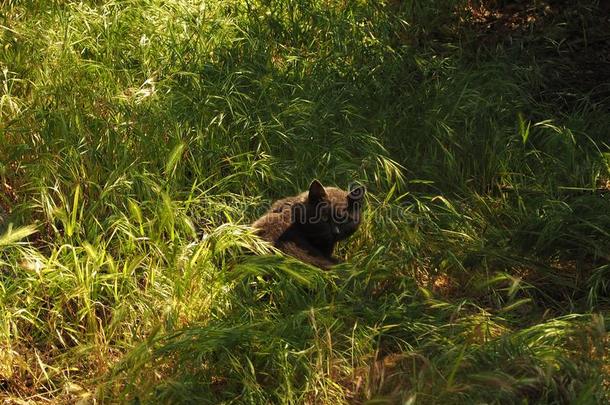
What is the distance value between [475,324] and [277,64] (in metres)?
3.58

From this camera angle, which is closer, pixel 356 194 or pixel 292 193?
pixel 356 194

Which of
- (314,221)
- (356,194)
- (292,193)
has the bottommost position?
(292,193)

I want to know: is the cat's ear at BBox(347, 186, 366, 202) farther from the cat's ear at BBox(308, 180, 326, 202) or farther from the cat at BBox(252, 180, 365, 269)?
the cat's ear at BBox(308, 180, 326, 202)

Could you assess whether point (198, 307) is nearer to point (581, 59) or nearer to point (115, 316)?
point (115, 316)

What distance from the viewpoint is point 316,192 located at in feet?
18.7

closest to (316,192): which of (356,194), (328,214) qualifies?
(328,214)

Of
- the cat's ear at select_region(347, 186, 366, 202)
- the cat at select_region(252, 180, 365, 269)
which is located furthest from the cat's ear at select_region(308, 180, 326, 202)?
the cat's ear at select_region(347, 186, 366, 202)

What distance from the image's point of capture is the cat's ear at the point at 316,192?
5633 millimetres

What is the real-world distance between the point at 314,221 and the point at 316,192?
0.20 meters

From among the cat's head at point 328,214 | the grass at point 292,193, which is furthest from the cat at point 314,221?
the grass at point 292,193

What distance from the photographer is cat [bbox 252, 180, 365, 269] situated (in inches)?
221

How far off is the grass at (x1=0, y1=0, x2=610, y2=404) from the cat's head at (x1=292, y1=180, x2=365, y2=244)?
0.16 m

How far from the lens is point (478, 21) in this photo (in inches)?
335

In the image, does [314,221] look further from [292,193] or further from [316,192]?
[292,193]
